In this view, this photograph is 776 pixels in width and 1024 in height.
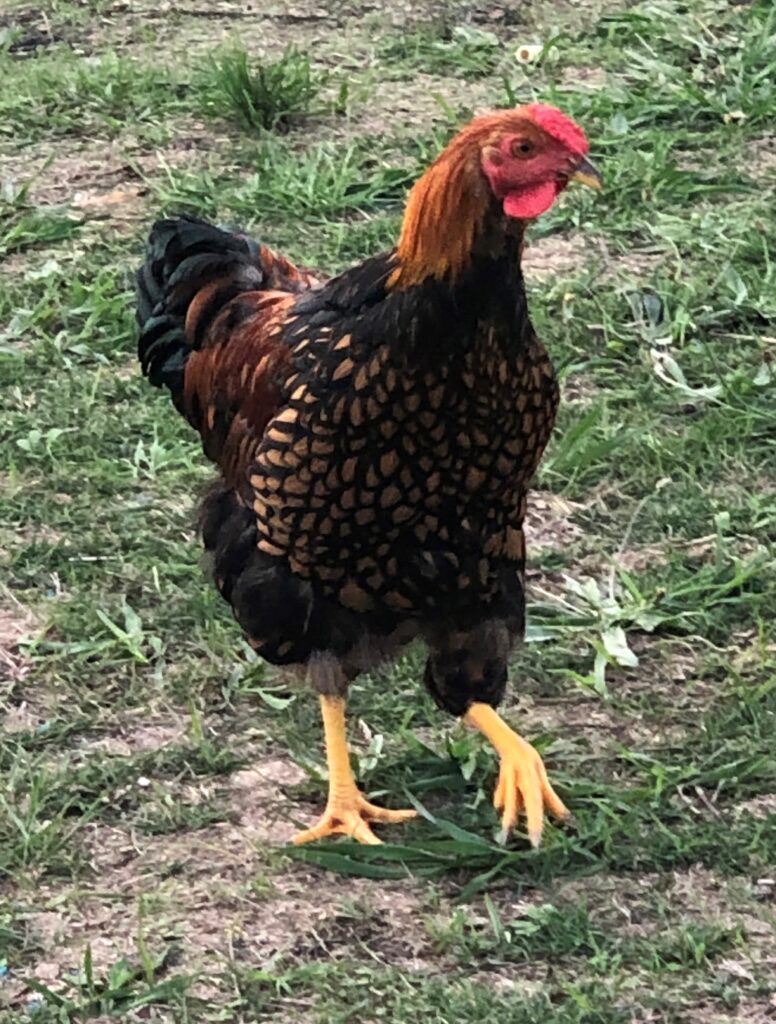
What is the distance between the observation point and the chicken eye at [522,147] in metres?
2.65

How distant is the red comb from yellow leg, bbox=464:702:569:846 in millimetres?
1125

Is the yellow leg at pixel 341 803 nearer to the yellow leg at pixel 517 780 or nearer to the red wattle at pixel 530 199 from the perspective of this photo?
the yellow leg at pixel 517 780

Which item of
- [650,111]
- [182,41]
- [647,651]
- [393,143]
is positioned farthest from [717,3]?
[647,651]

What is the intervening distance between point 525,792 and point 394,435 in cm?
75

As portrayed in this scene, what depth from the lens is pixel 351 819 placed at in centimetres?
318

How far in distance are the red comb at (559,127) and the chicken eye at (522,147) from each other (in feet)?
0.13

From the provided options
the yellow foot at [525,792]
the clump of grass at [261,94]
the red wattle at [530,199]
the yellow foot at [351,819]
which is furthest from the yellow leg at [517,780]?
the clump of grass at [261,94]

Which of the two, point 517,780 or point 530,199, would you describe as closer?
point 530,199

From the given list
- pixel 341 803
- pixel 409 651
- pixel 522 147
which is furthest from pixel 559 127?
pixel 341 803

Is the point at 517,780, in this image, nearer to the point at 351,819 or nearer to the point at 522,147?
the point at 351,819

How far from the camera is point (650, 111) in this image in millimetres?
5922

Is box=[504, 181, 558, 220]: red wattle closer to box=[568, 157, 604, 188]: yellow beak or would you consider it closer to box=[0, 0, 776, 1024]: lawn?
box=[568, 157, 604, 188]: yellow beak

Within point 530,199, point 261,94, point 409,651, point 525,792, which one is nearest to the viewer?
point 530,199

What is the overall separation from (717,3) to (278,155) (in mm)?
2046
